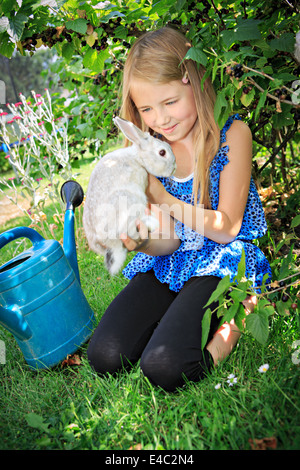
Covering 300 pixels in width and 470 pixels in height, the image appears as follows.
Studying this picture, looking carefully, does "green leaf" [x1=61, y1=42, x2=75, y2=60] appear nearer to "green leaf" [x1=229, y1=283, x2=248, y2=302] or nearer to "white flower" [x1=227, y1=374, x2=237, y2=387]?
"green leaf" [x1=229, y1=283, x2=248, y2=302]

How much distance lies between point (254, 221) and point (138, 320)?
70 cm

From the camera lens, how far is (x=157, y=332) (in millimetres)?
1680

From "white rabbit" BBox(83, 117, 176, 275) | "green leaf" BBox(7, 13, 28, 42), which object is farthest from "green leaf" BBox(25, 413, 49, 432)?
"green leaf" BBox(7, 13, 28, 42)

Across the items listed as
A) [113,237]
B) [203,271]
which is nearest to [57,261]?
[113,237]

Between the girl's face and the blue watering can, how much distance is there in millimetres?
739

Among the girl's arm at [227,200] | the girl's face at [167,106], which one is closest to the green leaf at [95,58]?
the girl's face at [167,106]

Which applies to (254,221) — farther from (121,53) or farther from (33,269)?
(121,53)

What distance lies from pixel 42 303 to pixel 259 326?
3.19ft

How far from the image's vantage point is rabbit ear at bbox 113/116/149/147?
1.53 m

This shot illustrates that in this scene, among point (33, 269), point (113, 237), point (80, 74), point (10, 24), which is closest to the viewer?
point (113, 237)

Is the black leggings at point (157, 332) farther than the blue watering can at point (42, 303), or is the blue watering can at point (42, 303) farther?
the blue watering can at point (42, 303)

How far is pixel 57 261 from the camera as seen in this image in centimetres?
189

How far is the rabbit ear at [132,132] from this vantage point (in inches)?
60.1

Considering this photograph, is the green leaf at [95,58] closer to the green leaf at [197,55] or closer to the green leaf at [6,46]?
the green leaf at [6,46]
